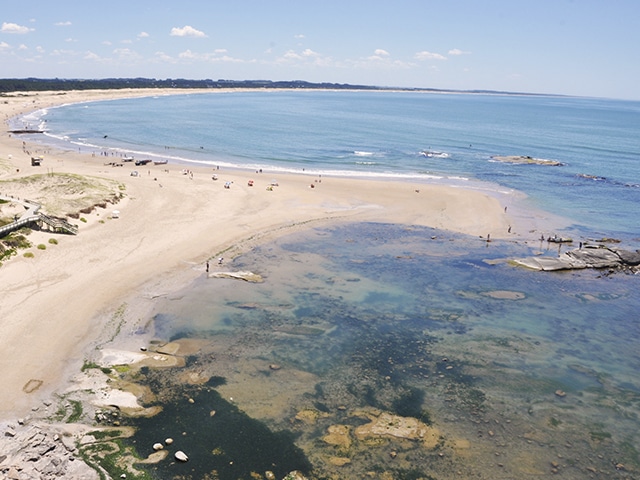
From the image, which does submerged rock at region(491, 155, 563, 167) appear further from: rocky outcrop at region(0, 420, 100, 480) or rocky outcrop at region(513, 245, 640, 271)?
rocky outcrop at region(0, 420, 100, 480)

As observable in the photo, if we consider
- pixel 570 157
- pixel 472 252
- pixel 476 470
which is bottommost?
pixel 476 470

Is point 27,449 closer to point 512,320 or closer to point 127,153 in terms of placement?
point 512,320

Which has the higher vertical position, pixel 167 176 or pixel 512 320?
pixel 167 176

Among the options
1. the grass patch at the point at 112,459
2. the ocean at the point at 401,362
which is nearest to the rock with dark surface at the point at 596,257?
the ocean at the point at 401,362

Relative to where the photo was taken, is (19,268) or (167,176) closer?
(19,268)

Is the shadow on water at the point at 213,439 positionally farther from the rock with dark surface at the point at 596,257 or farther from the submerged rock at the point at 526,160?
the submerged rock at the point at 526,160

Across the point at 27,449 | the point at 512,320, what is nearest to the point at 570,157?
the point at 512,320

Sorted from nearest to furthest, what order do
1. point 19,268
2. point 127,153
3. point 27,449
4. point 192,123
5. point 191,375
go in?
point 27,449
point 191,375
point 19,268
point 127,153
point 192,123

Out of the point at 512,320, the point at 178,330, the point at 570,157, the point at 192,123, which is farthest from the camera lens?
the point at 192,123
